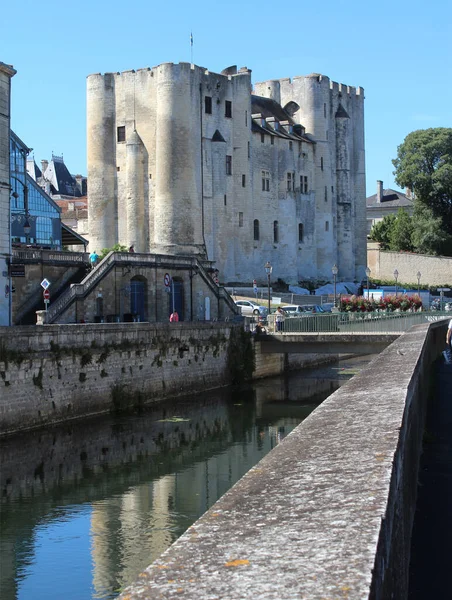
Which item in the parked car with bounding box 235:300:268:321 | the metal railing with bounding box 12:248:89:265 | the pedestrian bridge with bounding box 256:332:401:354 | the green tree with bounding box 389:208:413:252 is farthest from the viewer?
the green tree with bounding box 389:208:413:252

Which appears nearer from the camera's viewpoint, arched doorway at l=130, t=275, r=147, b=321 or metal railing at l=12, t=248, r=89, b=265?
metal railing at l=12, t=248, r=89, b=265

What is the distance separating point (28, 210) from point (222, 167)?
25.7 meters

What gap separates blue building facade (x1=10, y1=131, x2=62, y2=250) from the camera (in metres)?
38.7

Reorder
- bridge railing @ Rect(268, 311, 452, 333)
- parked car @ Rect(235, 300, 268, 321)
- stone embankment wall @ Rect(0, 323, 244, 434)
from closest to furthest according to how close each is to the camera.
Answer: stone embankment wall @ Rect(0, 323, 244, 434)
bridge railing @ Rect(268, 311, 452, 333)
parked car @ Rect(235, 300, 268, 321)

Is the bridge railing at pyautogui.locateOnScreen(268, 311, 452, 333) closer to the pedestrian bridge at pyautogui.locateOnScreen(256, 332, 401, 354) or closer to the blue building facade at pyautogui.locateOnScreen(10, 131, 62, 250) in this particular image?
the pedestrian bridge at pyautogui.locateOnScreen(256, 332, 401, 354)

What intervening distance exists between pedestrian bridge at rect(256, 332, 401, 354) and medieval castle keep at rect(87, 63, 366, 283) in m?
22.3

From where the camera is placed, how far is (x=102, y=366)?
94.3 feet

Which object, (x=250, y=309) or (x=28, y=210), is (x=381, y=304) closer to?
(x=250, y=309)

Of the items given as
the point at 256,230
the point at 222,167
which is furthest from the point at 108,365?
the point at 256,230

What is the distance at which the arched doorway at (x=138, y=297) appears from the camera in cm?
3966

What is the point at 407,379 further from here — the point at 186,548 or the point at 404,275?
the point at 404,275

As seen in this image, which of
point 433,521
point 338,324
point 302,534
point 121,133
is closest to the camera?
point 302,534

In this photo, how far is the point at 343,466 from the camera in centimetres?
601

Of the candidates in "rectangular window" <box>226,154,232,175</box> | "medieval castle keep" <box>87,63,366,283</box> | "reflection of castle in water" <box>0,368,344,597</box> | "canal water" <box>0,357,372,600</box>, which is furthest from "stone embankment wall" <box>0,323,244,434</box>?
"rectangular window" <box>226,154,232,175</box>
